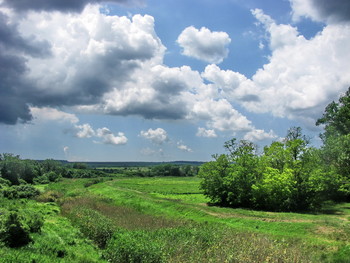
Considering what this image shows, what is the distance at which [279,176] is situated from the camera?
33156mm

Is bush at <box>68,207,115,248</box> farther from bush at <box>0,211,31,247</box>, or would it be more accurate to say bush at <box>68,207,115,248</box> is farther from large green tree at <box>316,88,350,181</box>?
large green tree at <box>316,88,350,181</box>

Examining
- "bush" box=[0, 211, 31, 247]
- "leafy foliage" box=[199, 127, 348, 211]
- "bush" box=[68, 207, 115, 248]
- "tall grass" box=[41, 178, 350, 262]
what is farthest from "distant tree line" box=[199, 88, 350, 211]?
"bush" box=[0, 211, 31, 247]

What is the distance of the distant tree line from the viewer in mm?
33031

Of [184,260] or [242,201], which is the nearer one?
[184,260]

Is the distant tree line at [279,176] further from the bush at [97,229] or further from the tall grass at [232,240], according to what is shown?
the bush at [97,229]

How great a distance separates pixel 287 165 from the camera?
117 feet

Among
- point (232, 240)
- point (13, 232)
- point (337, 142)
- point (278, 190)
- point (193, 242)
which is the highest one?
point (337, 142)

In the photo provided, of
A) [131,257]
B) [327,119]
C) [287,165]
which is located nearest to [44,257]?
[131,257]

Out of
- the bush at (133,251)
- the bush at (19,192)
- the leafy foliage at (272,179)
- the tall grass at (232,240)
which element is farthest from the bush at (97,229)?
the bush at (19,192)

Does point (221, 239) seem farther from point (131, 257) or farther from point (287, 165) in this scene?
point (287, 165)

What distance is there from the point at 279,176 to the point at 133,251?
23740mm

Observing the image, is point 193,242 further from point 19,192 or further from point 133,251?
point 19,192

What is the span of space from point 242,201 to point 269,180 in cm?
579

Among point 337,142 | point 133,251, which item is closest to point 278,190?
point 337,142
